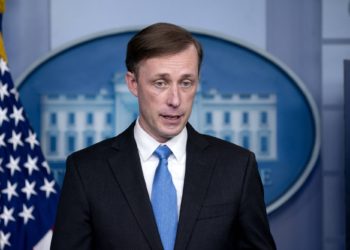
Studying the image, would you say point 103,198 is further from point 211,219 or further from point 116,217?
point 211,219

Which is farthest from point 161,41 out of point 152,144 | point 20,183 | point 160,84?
point 20,183

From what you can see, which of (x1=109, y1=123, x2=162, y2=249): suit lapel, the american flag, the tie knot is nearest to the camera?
(x1=109, y1=123, x2=162, y2=249): suit lapel

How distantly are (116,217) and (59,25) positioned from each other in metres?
1.54

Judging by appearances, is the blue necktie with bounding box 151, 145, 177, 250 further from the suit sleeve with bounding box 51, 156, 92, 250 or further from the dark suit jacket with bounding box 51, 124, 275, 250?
the suit sleeve with bounding box 51, 156, 92, 250

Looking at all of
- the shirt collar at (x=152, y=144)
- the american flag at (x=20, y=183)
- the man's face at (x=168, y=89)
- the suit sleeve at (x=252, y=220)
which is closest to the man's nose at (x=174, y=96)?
the man's face at (x=168, y=89)

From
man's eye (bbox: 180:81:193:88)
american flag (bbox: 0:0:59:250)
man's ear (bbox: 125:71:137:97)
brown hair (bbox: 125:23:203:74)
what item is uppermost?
brown hair (bbox: 125:23:203:74)

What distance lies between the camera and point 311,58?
2604mm

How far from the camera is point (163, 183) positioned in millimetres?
1269

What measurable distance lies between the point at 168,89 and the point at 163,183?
0.20 m

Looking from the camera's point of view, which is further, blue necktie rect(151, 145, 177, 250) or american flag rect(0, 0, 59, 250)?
american flag rect(0, 0, 59, 250)

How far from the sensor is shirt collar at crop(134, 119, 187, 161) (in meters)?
1.32

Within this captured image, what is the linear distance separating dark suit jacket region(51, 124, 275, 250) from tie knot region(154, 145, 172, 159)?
45mm

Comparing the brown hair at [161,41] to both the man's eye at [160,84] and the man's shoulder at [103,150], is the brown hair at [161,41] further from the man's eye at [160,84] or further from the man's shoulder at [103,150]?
the man's shoulder at [103,150]

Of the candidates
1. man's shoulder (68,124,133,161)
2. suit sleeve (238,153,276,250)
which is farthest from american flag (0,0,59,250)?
suit sleeve (238,153,276,250)
